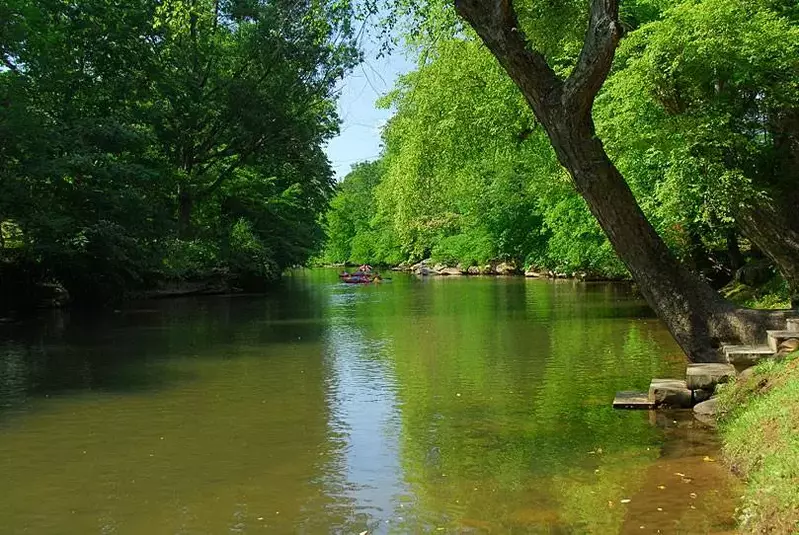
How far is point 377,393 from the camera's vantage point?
10484mm

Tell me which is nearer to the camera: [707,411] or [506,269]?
[707,411]

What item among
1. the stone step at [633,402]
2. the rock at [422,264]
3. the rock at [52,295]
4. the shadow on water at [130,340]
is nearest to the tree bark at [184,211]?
the shadow on water at [130,340]

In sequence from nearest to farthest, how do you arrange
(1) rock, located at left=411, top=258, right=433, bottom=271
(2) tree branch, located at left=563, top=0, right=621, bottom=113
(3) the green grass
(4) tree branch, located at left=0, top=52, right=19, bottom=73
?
1. (2) tree branch, located at left=563, top=0, right=621, bottom=113
2. (3) the green grass
3. (4) tree branch, located at left=0, top=52, right=19, bottom=73
4. (1) rock, located at left=411, top=258, right=433, bottom=271

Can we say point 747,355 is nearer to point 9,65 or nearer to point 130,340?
point 130,340

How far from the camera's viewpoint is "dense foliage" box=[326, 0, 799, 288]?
1159 cm

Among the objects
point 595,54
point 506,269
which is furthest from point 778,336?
point 506,269

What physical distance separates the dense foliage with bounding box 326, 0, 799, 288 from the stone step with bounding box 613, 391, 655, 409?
4.06m

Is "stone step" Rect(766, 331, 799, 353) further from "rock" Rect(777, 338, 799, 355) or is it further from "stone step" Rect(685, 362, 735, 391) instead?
"stone step" Rect(685, 362, 735, 391)

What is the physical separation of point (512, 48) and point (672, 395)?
14.3 ft

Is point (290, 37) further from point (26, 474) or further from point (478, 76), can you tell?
point (478, 76)

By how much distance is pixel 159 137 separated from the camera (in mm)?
31062

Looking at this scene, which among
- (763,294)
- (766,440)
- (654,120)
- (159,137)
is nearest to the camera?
(766,440)

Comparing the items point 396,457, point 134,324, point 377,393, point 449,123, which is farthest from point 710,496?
point 134,324

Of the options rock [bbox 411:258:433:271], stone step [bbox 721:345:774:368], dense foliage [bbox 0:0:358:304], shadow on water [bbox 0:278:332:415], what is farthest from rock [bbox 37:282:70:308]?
rock [bbox 411:258:433:271]
